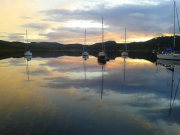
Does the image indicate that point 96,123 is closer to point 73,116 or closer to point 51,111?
point 73,116

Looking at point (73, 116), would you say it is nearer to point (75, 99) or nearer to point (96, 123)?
point (96, 123)

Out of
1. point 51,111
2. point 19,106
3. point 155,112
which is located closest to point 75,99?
point 51,111

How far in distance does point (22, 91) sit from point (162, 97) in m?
10.9

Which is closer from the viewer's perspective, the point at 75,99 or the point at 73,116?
the point at 73,116

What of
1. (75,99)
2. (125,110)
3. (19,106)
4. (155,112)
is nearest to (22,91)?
(19,106)

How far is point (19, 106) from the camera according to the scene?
952cm

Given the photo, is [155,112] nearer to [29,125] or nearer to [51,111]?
[51,111]

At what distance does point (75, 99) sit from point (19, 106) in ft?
11.5

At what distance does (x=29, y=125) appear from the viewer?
7.14m

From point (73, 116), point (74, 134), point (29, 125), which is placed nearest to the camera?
point (74, 134)

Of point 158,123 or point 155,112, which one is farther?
point 155,112

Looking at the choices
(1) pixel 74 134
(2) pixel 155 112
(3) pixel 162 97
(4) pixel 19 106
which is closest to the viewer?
(1) pixel 74 134

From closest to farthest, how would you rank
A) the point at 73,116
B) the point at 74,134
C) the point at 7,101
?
the point at 74,134, the point at 73,116, the point at 7,101

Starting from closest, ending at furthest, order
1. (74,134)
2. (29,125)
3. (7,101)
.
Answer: (74,134) → (29,125) → (7,101)
